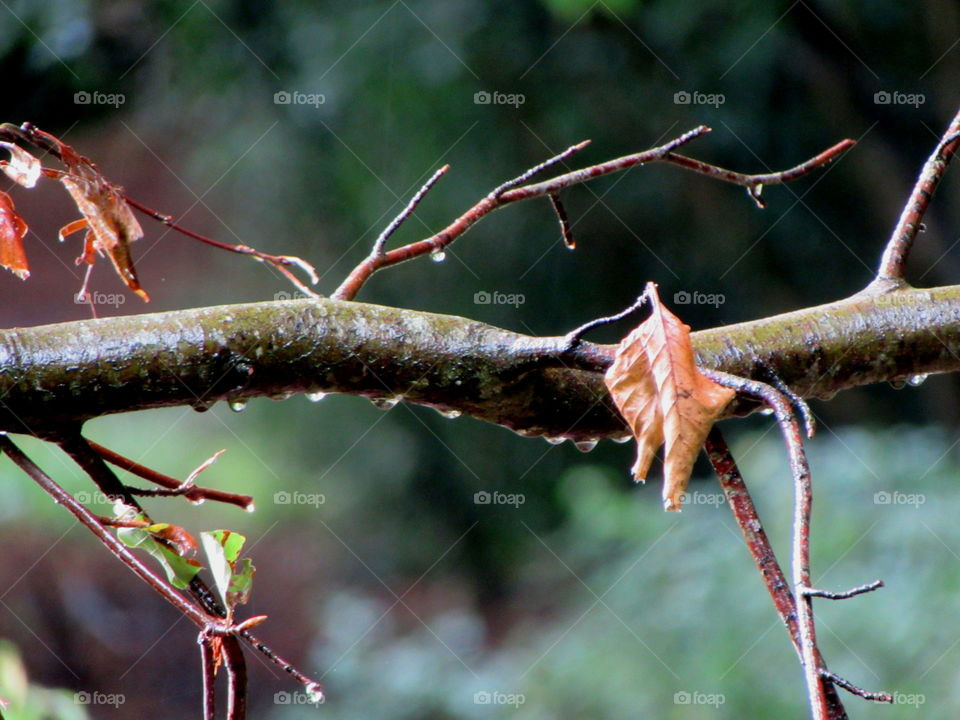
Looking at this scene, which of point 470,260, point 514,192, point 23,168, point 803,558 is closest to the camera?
point 803,558

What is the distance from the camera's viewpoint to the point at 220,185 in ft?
9.51

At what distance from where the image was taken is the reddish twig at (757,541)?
45 centimetres

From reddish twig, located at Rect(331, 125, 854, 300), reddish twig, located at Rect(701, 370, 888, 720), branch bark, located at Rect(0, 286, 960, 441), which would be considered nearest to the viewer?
reddish twig, located at Rect(701, 370, 888, 720)

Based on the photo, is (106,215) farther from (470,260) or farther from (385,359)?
(470,260)

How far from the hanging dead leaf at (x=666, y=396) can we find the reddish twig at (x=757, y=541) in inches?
1.0

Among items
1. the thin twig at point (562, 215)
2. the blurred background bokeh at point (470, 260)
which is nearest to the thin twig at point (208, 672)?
the thin twig at point (562, 215)

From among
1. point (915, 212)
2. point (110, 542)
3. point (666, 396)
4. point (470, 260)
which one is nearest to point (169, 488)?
point (110, 542)

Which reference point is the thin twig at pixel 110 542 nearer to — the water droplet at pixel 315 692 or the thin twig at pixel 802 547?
the water droplet at pixel 315 692

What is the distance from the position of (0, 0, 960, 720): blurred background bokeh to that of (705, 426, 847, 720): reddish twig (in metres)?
1.76

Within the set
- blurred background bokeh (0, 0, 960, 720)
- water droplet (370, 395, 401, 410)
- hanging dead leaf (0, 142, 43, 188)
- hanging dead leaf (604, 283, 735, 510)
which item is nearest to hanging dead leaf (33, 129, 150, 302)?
hanging dead leaf (0, 142, 43, 188)

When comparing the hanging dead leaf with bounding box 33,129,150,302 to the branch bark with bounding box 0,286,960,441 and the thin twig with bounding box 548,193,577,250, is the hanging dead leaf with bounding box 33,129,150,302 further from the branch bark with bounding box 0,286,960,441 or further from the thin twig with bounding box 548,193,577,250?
the thin twig with bounding box 548,193,577,250

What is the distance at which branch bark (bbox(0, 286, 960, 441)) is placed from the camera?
504 mm

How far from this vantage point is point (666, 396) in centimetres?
48

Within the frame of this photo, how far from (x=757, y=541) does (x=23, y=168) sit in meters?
0.45
